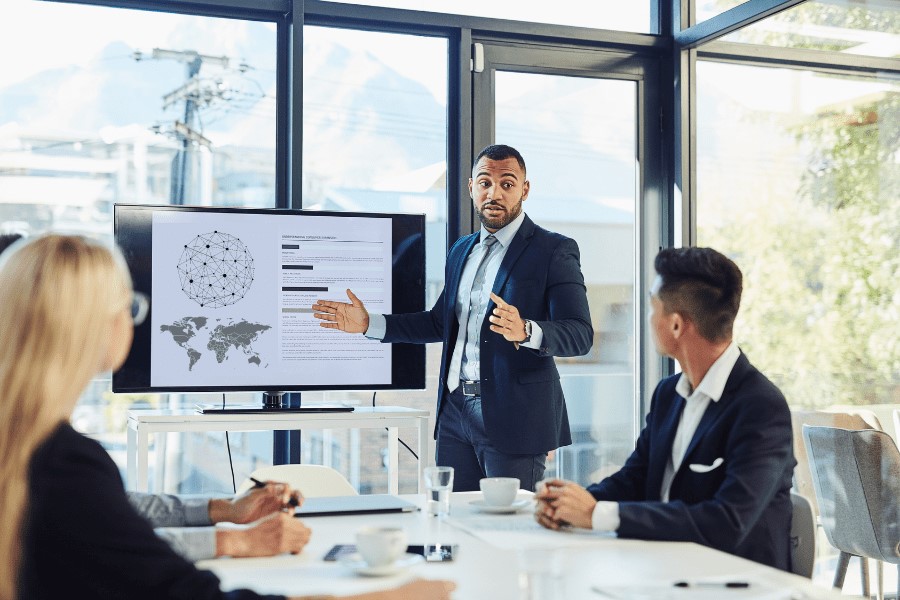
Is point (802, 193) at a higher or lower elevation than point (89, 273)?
higher

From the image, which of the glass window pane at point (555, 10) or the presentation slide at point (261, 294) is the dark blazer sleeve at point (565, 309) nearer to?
the presentation slide at point (261, 294)

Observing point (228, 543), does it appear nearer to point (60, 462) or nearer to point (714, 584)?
point (60, 462)

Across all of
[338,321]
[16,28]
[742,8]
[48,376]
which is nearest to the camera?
[48,376]

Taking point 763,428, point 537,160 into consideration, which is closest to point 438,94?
point 537,160

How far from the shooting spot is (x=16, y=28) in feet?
13.7

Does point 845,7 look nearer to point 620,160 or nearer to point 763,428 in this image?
point 620,160

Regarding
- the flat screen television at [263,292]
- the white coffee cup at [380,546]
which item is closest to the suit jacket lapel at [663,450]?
the white coffee cup at [380,546]

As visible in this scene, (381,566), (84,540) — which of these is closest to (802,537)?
(381,566)

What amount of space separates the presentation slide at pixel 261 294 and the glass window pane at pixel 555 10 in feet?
3.85

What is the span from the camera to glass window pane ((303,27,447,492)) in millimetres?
4531

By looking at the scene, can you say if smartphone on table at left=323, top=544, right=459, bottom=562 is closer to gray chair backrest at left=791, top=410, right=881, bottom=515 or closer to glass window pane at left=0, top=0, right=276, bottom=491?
gray chair backrest at left=791, top=410, right=881, bottom=515

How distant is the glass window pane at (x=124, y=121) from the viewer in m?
4.18

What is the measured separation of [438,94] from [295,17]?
2.48 ft

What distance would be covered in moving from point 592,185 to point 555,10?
861mm
